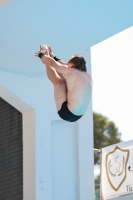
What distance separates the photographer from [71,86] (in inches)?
283

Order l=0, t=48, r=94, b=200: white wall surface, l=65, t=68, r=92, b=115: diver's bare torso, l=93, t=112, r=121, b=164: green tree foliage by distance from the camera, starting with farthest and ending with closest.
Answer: l=93, t=112, r=121, b=164: green tree foliage
l=0, t=48, r=94, b=200: white wall surface
l=65, t=68, r=92, b=115: diver's bare torso

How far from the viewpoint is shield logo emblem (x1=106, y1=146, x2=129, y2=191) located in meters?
9.75

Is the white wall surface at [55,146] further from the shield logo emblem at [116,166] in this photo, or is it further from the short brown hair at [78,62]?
the short brown hair at [78,62]

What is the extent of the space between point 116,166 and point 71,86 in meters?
3.10

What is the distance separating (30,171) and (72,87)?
11.5ft

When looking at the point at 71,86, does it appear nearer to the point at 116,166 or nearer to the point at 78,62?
the point at 78,62

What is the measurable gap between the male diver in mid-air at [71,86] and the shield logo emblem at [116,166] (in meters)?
2.71

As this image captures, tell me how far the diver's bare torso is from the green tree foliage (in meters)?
24.2

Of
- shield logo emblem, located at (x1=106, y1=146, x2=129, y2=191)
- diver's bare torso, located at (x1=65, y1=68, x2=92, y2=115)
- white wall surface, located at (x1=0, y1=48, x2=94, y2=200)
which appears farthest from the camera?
white wall surface, located at (x1=0, y1=48, x2=94, y2=200)

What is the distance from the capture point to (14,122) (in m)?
11.0

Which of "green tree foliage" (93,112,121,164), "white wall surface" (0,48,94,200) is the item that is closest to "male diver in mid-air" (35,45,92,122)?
"white wall surface" (0,48,94,200)

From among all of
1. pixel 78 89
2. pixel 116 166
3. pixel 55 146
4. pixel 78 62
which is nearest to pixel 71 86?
pixel 78 89

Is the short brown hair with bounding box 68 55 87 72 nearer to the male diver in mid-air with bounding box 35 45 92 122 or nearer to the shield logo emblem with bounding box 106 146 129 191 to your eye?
the male diver in mid-air with bounding box 35 45 92 122

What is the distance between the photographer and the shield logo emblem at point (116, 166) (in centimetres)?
975
